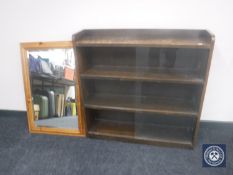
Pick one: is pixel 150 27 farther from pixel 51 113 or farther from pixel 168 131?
pixel 51 113

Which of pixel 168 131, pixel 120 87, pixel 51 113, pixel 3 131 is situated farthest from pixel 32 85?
pixel 168 131

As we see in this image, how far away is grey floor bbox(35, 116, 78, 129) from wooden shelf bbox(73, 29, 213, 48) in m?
0.74

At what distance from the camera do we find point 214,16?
1.48 metres

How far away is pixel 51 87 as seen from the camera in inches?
71.1

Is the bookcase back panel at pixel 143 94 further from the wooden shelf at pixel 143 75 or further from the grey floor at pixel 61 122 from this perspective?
the grey floor at pixel 61 122

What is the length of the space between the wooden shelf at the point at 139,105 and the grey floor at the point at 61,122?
285mm

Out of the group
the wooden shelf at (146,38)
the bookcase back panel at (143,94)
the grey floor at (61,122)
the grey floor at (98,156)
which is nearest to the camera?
the wooden shelf at (146,38)

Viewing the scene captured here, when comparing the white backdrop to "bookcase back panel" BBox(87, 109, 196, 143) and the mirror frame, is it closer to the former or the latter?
the mirror frame

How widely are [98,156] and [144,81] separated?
0.71 m

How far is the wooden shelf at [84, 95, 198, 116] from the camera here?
1538 millimetres

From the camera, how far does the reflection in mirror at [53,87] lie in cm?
171

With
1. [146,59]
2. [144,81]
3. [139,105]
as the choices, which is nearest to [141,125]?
[139,105]

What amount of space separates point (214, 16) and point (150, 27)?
1.56 ft

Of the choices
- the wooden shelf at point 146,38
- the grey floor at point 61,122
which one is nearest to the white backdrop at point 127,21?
the wooden shelf at point 146,38
